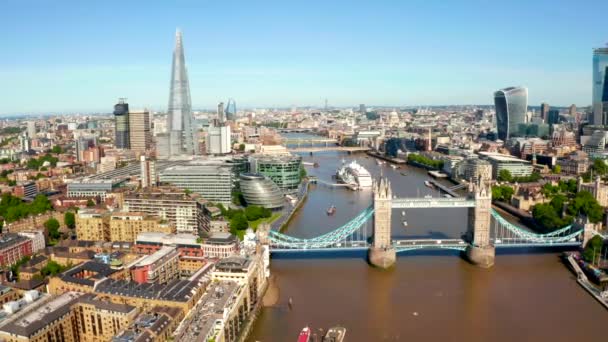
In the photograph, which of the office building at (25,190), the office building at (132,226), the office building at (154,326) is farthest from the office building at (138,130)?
the office building at (154,326)

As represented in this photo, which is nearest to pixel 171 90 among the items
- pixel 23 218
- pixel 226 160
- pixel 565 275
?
pixel 226 160

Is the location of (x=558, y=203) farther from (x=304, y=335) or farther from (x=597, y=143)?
(x=597, y=143)

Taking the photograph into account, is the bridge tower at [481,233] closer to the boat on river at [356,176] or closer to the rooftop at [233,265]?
the rooftop at [233,265]

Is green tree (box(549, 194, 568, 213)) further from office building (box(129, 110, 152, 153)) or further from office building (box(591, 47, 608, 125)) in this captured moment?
office building (box(129, 110, 152, 153))

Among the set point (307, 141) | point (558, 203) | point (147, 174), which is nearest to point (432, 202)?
point (558, 203)

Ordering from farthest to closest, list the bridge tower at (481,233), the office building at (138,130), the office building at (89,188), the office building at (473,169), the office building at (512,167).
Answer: the office building at (138,130)
the office building at (512,167)
the office building at (473,169)
the office building at (89,188)
the bridge tower at (481,233)
